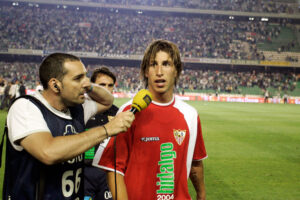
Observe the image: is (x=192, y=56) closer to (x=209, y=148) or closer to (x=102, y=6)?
(x=102, y=6)

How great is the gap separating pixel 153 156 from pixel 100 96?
97 centimetres

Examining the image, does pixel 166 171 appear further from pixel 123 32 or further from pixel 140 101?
pixel 123 32

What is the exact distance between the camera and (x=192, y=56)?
48.5m

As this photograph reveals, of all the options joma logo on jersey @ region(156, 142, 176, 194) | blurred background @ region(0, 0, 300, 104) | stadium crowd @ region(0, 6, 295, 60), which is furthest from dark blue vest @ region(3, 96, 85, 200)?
stadium crowd @ region(0, 6, 295, 60)

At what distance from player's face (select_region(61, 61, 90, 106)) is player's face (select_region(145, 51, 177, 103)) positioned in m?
0.61

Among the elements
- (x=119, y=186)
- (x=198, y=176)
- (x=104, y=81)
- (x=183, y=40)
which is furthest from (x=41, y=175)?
(x=183, y=40)

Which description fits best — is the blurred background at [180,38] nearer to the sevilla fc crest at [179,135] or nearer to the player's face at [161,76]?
the player's face at [161,76]

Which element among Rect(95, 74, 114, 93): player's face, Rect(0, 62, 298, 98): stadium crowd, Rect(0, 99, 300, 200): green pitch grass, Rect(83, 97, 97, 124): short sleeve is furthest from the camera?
Rect(0, 62, 298, 98): stadium crowd

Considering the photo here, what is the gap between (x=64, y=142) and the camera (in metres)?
1.94

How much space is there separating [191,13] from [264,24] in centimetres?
1580

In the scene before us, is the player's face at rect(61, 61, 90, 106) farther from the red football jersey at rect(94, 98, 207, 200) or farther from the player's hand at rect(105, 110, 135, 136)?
the player's hand at rect(105, 110, 135, 136)

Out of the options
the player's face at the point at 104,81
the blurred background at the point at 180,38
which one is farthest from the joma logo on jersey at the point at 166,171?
the blurred background at the point at 180,38

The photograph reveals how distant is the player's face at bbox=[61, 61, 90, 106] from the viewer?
232cm

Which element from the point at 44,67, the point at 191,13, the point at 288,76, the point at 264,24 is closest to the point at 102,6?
the point at 191,13
